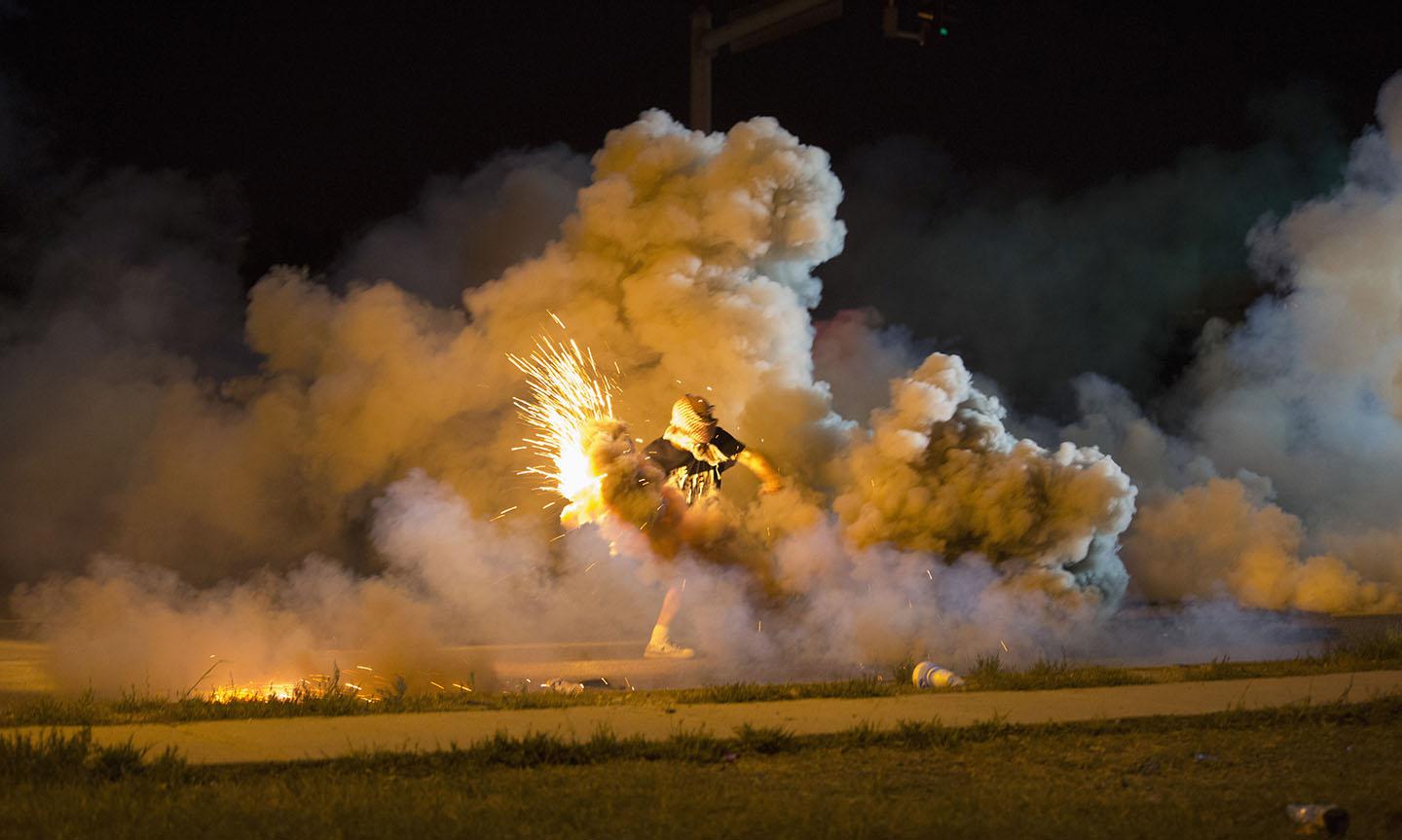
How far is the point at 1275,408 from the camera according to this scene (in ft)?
67.5

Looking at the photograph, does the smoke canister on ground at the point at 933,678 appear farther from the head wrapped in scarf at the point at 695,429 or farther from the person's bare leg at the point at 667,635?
the head wrapped in scarf at the point at 695,429

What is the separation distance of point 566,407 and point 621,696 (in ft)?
15.6

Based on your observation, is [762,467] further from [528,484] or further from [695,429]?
[528,484]

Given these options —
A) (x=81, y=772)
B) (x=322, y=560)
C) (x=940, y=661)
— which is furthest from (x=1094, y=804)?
(x=322, y=560)

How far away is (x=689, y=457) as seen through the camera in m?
13.2

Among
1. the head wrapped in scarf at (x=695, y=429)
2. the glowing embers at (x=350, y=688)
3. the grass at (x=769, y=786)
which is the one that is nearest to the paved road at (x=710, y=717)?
the grass at (x=769, y=786)

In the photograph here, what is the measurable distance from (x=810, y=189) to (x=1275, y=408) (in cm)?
882

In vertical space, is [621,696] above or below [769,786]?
above

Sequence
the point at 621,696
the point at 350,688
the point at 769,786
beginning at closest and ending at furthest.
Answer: the point at 769,786, the point at 621,696, the point at 350,688

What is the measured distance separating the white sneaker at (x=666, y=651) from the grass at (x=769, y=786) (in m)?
4.71

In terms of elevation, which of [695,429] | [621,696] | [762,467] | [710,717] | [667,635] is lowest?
[710,717]

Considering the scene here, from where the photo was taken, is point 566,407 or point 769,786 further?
point 566,407

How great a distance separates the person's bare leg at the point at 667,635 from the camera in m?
13.0

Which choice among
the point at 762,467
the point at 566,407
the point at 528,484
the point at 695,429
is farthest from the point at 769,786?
the point at 528,484
